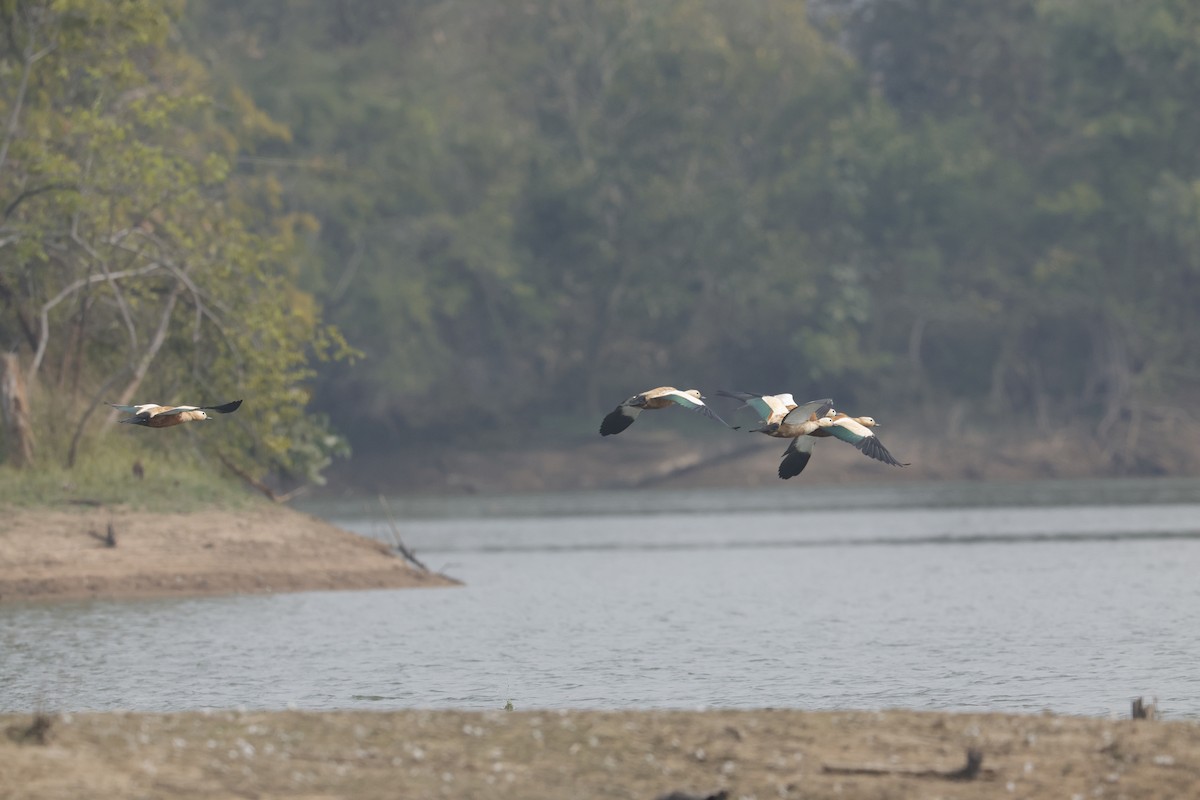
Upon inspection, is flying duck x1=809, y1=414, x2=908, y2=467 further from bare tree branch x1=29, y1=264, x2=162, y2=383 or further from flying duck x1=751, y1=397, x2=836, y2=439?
bare tree branch x1=29, y1=264, x2=162, y2=383

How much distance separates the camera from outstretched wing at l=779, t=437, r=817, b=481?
15.5 m

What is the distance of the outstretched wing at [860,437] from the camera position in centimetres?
1530

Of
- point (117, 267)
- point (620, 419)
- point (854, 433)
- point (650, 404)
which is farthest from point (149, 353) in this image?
point (854, 433)

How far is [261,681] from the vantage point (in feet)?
75.2

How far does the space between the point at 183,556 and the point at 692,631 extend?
10499 millimetres

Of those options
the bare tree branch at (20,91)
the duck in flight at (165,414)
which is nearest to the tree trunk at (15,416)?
the bare tree branch at (20,91)

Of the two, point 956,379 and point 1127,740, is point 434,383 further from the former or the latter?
point 1127,740

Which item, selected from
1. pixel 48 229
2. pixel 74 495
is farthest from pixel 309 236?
pixel 74 495

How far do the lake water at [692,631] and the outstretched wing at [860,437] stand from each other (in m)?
4.79

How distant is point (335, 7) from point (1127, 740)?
8654cm

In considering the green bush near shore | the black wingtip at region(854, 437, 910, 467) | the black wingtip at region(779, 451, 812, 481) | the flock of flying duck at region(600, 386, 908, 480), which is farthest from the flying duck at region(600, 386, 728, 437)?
the green bush near shore

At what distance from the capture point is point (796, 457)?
15516mm

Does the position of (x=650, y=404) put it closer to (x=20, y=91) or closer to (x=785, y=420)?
(x=785, y=420)

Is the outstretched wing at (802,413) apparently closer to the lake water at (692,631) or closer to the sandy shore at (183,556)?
the lake water at (692,631)
